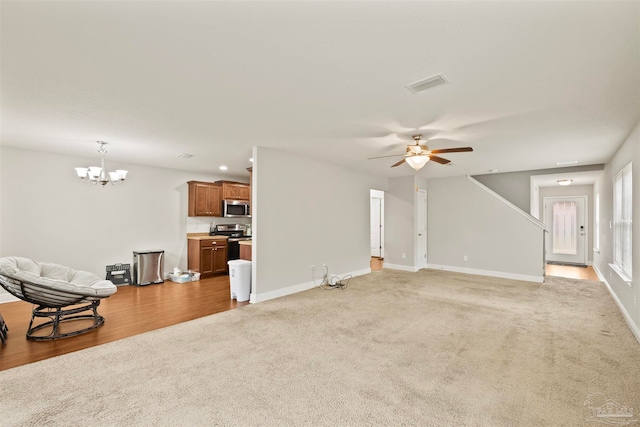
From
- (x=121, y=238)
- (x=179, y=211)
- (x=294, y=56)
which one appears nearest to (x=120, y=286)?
A: (x=121, y=238)

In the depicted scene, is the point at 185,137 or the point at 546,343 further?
the point at 185,137

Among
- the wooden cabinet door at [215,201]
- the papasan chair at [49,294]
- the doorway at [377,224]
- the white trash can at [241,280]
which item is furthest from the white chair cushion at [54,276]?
the doorway at [377,224]

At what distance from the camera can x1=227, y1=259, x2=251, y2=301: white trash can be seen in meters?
4.80

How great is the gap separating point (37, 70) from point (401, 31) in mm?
2688

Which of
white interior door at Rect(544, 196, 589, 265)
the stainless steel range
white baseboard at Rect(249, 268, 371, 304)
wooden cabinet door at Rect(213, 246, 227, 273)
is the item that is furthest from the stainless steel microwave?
white interior door at Rect(544, 196, 589, 265)

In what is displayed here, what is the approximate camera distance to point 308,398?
223 centimetres

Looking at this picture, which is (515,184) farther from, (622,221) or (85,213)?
(85,213)

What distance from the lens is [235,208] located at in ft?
24.9

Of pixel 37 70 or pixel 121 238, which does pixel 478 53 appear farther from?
pixel 121 238

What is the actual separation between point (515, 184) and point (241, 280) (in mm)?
7056

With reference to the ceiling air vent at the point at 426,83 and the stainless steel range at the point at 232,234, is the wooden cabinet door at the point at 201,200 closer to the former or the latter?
the stainless steel range at the point at 232,234

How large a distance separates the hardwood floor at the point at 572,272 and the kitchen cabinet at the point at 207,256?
791 centimetres

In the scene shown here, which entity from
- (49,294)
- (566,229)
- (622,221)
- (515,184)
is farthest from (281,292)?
(566,229)

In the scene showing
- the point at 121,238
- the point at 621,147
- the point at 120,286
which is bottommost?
the point at 120,286
